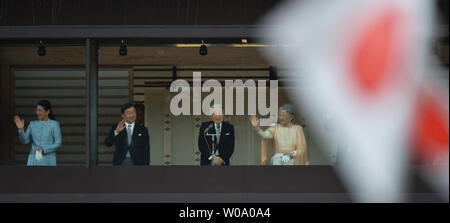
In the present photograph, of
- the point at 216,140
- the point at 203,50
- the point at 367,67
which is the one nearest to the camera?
the point at 367,67

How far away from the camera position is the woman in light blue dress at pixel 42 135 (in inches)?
383

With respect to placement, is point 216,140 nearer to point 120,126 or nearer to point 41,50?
point 120,126

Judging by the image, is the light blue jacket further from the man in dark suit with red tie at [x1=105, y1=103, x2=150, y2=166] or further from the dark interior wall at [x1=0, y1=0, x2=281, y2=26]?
the dark interior wall at [x1=0, y1=0, x2=281, y2=26]

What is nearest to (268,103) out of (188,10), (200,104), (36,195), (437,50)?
(200,104)

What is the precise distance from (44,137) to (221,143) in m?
2.55

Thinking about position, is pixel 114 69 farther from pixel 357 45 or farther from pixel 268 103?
pixel 357 45

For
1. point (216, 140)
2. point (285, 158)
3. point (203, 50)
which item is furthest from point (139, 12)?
point (285, 158)

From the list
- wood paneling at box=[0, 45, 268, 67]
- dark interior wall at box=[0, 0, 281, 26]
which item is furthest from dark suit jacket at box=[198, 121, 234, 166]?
dark interior wall at box=[0, 0, 281, 26]

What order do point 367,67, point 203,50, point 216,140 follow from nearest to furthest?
point 367,67
point 203,50
point 216,140

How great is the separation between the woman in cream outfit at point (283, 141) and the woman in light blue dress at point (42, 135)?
2.85m

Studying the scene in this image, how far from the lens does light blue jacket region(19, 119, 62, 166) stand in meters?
9.74

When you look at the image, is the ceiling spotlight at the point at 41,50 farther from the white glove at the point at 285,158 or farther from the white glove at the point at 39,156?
the white glove at the point at 285,158

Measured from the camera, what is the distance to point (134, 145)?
9.67m

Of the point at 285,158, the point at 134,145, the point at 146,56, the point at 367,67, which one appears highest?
the point at 146,56
